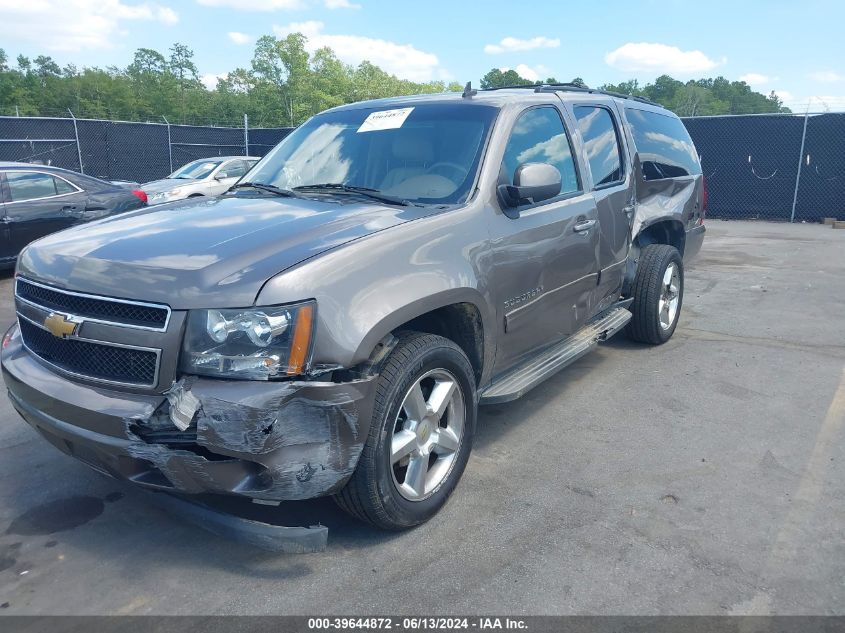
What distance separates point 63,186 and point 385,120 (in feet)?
22.6

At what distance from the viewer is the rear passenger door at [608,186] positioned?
4.55 meters

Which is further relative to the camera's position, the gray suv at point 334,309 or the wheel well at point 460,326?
the wheel well at point 460,326

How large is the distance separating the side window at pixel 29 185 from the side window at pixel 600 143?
740 cm

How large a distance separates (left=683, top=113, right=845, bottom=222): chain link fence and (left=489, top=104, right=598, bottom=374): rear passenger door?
14190 mm

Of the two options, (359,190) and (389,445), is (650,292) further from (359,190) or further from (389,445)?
(389,445)

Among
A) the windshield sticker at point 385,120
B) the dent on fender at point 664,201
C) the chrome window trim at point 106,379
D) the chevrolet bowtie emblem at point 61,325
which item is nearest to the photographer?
the chrome window trim at point 106,379

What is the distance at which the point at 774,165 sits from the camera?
16.1 meters

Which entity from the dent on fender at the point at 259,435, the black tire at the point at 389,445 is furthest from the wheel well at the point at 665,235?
the dent on fender at the point at 259,435

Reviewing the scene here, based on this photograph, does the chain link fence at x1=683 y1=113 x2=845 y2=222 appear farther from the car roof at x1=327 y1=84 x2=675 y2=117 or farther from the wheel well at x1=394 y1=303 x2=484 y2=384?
the wheel well at x1=394 y1=303 x2=484 y2=384

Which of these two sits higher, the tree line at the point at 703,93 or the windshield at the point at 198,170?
the tree line at the point at 703,93

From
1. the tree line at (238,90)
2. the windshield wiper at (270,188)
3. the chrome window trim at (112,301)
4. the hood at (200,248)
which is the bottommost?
the chrome window trim at (112,301)

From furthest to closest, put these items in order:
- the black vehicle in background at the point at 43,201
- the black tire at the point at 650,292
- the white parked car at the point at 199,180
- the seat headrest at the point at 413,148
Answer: the white parked car at the point at 199,180
the black vehicle in background at the point at 43,201
the black tire at the point at 650,292
the seat headrest at the point at 413,148

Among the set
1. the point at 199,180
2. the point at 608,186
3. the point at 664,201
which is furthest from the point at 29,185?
the point at 664,201

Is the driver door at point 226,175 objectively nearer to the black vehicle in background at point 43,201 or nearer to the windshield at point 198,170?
the windshield at point 198,170
